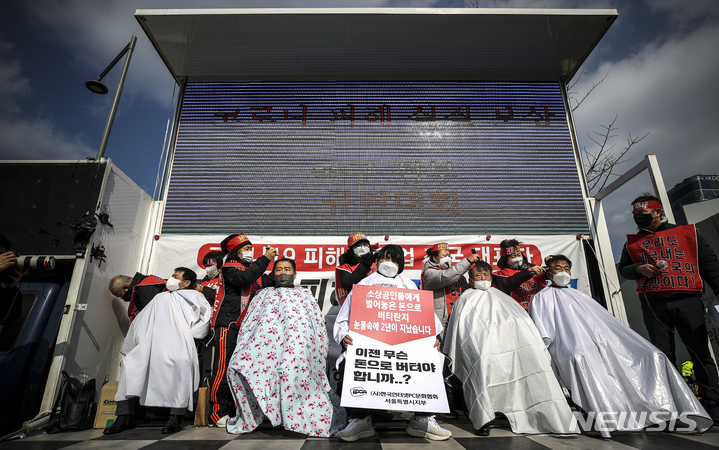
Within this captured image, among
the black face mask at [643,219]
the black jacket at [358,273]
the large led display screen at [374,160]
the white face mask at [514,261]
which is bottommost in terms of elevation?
the black jacket at [358,273]

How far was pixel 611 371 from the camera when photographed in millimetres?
2578

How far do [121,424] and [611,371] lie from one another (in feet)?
12.0

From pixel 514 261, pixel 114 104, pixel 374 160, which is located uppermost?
pixel 114 104

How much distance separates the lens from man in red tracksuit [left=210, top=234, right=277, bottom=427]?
9.83ft

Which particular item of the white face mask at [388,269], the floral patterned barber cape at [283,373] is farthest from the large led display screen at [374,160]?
the floral patterned barber cape at [283,373]

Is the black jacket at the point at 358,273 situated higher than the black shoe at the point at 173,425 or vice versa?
the black jacket at the point at 358,273

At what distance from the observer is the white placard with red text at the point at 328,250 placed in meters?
4.53

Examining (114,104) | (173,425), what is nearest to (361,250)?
(173,425)

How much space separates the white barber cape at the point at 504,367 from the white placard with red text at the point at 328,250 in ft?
5.42

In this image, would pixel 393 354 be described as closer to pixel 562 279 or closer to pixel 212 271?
pixel 562 279

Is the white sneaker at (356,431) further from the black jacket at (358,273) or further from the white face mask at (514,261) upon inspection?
the white face mask at (514,261)

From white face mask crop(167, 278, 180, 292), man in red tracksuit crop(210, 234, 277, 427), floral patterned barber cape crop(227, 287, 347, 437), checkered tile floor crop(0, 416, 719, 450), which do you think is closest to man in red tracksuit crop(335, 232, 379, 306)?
floral patterned barber cape crop(227, 287, 347, 437)

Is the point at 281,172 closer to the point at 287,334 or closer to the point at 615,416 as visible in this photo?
the point at 287,334

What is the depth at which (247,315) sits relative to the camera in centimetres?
304
